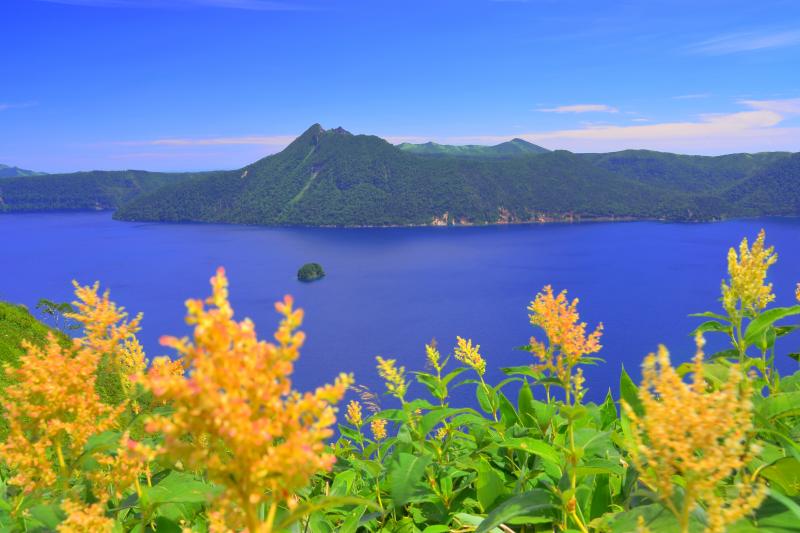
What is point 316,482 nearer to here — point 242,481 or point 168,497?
point 168,497

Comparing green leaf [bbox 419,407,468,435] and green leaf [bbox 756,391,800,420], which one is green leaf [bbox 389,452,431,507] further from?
green leaf [bbox 756,391,800,420]

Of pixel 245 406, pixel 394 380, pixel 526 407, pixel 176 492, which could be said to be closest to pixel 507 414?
pixel 526 407

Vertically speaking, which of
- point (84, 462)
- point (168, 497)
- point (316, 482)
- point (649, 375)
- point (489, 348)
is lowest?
point (489, 348)

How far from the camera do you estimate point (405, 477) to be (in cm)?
324

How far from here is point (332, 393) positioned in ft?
4.90

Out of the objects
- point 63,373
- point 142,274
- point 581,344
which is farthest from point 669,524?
point 142,274

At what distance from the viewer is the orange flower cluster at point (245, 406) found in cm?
142

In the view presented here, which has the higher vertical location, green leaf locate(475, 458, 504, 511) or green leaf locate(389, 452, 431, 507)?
green leaf locate(389, 452, 431, 507)

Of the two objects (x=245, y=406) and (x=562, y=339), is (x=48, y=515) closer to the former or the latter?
(x=245, y=406)

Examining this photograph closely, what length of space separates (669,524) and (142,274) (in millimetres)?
213530

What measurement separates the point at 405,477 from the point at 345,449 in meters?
2.24

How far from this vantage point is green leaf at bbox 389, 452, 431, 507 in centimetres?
318

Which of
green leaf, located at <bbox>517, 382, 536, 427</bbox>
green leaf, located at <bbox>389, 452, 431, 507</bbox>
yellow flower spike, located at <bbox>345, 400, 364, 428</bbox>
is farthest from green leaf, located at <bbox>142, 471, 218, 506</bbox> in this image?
yellow flower spike, located at <bbox>345, 400, 364, 428</bbox>

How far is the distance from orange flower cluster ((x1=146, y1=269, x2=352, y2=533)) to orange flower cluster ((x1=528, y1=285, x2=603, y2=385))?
2.23 meters
